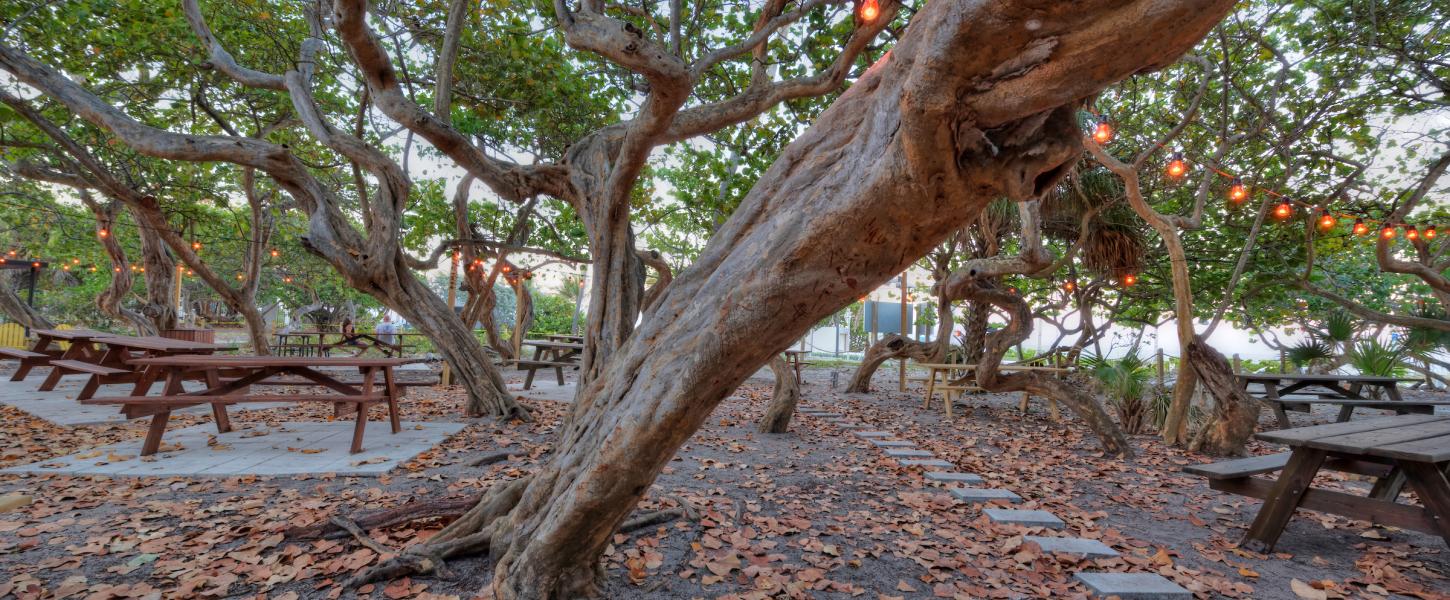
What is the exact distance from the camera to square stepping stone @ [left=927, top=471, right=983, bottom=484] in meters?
4.25

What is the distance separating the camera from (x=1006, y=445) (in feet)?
19.0

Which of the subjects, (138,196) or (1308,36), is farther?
(138,196)

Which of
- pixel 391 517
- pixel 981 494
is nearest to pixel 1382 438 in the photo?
pixel 981 494

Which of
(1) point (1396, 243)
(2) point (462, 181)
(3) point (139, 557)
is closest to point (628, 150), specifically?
(3) point (139, 557)

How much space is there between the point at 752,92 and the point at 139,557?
14.8 ft

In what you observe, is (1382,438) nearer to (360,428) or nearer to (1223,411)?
(1223,411)

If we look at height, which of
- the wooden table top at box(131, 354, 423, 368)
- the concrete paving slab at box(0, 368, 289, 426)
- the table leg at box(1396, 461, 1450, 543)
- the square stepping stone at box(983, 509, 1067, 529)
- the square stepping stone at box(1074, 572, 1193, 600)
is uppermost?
the wooden table top at box(131, 354, 423, 368)

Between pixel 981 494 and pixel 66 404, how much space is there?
9597 millimetres

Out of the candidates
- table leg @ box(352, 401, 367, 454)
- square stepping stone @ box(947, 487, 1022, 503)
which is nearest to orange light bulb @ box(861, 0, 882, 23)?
square stepping stone @ box(947, 487, 1022, 503)

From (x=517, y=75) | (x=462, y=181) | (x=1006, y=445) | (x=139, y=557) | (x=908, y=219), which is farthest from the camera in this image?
(x=462, y=181)

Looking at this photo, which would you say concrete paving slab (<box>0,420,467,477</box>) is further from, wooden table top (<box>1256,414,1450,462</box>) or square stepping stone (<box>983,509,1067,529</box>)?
wooden table top (<box>1256,414,1450,462</box>)

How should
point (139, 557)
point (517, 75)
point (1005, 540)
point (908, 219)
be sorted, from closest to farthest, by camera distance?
1. point (908, 219)
2. point (139, 557)
3. point (1005, 540)
4. point (517, 75)

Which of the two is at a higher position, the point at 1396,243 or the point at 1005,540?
the point at 1396,243

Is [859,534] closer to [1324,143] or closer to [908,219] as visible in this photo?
[908,219]
